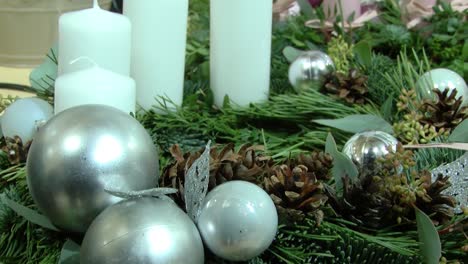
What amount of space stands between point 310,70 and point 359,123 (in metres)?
0.12

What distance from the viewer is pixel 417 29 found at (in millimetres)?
829

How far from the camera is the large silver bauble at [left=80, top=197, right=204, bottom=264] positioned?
0.40m

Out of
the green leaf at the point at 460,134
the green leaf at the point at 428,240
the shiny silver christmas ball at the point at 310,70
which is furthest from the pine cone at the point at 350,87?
the green leaf at the point at 428,240

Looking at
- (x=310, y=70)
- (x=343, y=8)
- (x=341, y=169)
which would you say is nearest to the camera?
(x=341, y=169)

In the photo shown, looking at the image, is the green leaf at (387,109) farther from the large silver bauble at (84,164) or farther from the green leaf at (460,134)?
the large silver bauble at (84,164)

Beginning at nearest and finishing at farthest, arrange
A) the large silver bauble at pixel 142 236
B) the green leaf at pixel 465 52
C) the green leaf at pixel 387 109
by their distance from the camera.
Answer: the large silver bauble at pixel 142 236, the green leaf at pixel 387 109, the green leaf at pixel 465 52

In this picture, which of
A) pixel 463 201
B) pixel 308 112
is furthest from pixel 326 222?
pixel 308 112

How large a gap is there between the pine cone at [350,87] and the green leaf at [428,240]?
10.1 inches

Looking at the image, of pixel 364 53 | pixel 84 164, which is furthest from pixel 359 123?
pixel 84 164

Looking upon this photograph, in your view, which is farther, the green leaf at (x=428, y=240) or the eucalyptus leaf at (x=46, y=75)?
the eucalyptus leaf at (x=46, y=75)

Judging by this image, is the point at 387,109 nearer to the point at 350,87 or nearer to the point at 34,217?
the point at 350,87

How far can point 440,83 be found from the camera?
65 cm

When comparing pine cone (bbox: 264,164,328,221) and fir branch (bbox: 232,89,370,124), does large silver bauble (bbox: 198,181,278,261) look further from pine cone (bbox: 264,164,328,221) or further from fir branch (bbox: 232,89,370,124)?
fir branch (bbox: 232,89,370,124)

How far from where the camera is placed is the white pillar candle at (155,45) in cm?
65
